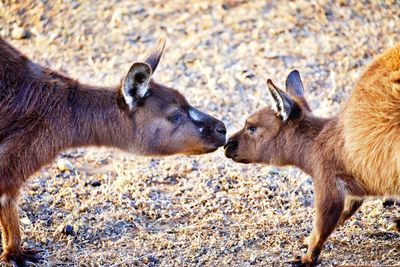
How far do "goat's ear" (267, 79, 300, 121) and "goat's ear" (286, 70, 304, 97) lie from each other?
0.55 meters

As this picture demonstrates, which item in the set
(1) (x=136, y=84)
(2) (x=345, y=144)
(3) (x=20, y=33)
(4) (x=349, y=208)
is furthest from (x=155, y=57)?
(3) (x=20, y=33)

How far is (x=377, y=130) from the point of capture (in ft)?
23.0

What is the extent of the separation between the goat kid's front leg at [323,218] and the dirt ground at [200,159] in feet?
Answer: 0.60

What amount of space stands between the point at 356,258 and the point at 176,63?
16.5 feet

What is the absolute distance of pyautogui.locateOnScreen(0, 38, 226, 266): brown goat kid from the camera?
22.8 feet

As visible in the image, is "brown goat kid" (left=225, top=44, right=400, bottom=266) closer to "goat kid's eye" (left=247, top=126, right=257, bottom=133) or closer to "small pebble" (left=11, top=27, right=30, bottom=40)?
"goat kid's eye" (left=247, top=126, right=257, bottom=133)

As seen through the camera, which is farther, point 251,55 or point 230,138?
point 251,55

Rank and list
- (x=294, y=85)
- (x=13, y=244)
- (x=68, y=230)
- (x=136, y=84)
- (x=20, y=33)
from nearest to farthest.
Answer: (x=136, y=84) → (x=13, y=244) → (x=68, y=230) → (x=294, y=85) → (x=20, y=33)

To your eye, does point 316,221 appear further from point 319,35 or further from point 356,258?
point 319,35

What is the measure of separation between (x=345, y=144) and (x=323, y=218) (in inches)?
28.4

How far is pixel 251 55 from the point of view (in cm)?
1142

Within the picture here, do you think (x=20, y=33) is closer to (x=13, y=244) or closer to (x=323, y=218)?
(x=13, y=244)

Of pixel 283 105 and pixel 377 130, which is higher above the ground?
pixel 283 105

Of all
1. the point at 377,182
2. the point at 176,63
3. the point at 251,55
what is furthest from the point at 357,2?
the point at 377,182
